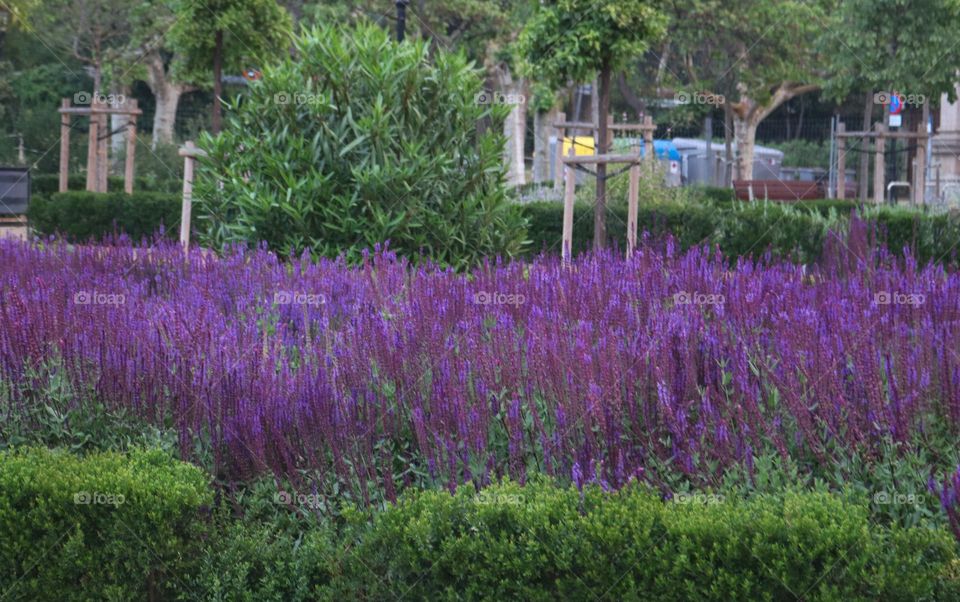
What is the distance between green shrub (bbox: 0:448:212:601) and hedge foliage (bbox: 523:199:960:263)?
6666 mm

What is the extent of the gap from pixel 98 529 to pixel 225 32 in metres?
14.6

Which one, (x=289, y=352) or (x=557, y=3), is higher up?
(x=557, y=3)

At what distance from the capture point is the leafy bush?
30.0 feet

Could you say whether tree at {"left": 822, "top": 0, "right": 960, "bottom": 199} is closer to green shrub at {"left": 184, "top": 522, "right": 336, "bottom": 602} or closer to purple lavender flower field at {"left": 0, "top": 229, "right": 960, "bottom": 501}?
purple lavender flower field at {"left": 0, "top": 229, "right": 960, "bottom": 501}

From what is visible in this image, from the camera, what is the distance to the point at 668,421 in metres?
4.14

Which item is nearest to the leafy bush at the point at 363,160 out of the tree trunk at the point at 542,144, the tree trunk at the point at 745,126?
the tree trunk at the point at 542,144

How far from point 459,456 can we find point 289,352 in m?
1.50

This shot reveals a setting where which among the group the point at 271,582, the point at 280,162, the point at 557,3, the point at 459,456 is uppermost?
the point at 557,3

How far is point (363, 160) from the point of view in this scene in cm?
918

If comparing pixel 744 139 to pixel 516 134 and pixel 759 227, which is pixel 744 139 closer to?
pixel 516 134

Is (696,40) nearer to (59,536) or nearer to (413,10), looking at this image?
(413,10)

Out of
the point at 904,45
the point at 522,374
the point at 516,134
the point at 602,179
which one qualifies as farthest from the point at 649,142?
the point at 522,374

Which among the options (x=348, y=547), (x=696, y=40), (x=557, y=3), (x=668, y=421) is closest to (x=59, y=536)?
(x=348, y=547)

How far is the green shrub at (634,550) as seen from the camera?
→ 10.7ft
